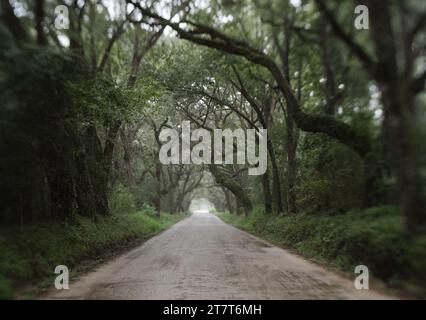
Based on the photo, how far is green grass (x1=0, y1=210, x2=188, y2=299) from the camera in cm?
843

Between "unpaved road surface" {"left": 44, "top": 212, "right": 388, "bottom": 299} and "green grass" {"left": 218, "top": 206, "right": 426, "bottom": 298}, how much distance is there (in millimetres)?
572

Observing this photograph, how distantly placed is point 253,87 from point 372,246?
15.0 metres

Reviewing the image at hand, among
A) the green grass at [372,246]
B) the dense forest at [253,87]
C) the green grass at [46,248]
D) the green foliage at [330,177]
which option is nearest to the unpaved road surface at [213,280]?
the green grass at [372,246]

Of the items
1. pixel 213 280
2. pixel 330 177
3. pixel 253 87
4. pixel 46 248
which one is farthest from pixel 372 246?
pixel 253 87

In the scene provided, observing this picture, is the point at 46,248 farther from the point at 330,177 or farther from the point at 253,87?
the point at 253,87

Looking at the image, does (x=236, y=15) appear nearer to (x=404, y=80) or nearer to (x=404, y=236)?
(x=404, y=80)

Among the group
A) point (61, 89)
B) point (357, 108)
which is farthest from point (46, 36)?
point (357, 108)

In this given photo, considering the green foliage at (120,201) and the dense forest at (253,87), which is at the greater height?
the dense forest at (253,87)

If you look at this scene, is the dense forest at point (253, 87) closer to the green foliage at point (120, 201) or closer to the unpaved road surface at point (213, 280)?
the green foliage at point (120, 201)

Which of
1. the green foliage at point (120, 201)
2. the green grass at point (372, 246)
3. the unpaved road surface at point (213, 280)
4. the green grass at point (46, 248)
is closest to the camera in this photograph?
the green grass at point (372, 246)

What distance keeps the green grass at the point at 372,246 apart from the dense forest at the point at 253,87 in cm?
5

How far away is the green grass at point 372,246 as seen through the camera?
7512 mm

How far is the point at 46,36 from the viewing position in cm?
1219

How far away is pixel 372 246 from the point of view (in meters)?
8.94
